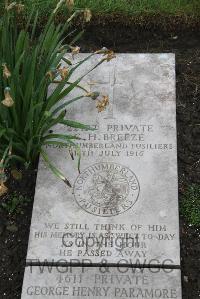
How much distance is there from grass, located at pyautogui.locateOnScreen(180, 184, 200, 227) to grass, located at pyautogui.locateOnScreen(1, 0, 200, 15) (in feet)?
5.39

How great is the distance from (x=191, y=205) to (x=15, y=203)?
1077mm

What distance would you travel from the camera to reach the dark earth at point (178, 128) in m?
3.29

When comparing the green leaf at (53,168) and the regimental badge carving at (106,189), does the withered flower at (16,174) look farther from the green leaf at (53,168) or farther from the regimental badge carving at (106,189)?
the regimental badge carving at (106,189)

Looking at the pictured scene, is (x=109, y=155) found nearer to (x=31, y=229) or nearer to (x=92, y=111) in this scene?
(x=92, y=111)

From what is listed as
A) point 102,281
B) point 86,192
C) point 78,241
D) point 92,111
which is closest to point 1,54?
point 92,111

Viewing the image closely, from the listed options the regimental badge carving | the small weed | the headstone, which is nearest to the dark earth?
the small weed

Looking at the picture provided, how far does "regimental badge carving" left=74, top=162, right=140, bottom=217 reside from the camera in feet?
10.8

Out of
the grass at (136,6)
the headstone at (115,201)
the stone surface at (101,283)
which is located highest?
the grass at (136,6)

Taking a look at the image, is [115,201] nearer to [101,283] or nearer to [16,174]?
[101,283]

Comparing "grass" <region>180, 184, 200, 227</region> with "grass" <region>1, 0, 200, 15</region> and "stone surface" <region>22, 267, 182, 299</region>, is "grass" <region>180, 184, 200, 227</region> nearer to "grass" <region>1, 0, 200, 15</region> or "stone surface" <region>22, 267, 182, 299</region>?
"stone surface" <region>22, 267, 182, 299</region>

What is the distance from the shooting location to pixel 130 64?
12.9 feet

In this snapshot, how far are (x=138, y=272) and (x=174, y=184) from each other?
595mm

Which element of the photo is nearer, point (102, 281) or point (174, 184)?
point (102, 281)

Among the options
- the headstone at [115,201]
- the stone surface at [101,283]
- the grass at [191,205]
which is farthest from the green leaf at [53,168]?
the grass at [191,205]
